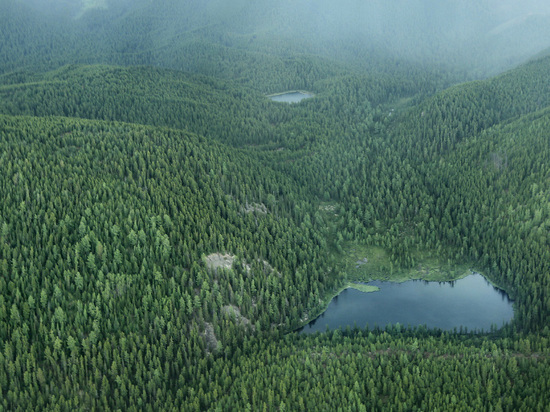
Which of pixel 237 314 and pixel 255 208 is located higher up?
pixel 255 208

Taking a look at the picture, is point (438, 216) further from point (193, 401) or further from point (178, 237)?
point (193, 401)

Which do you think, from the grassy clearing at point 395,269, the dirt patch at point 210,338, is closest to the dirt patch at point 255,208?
the grassy clearing at point 395,269

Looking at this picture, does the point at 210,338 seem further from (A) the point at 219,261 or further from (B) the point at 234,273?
(A) the point at 219,261

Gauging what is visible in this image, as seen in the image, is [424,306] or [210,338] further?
[424,306]

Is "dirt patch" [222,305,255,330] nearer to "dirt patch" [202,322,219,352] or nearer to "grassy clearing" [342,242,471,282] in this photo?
"dirt patch" [202,322,219,352]

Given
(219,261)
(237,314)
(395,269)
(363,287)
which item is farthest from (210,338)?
(395,269)

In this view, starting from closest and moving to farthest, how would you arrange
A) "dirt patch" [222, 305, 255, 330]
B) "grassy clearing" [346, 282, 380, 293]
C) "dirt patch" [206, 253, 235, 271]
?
"dirt patch" [222, 305, 255, 330], "dirt patch" [206, 253, 235, 271], "grassy clearing" [346, 282, 380, 293]

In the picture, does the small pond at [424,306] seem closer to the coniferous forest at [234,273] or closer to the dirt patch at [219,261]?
the coniferous forest at [234,273]

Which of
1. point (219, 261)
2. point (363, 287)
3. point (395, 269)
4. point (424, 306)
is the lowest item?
point (424, 306)

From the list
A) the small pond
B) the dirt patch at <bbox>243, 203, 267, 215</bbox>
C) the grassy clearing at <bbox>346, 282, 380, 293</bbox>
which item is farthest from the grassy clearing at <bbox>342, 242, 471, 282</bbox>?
the dirt patch at <bbox>243, 203, 267, 215</bbox>
